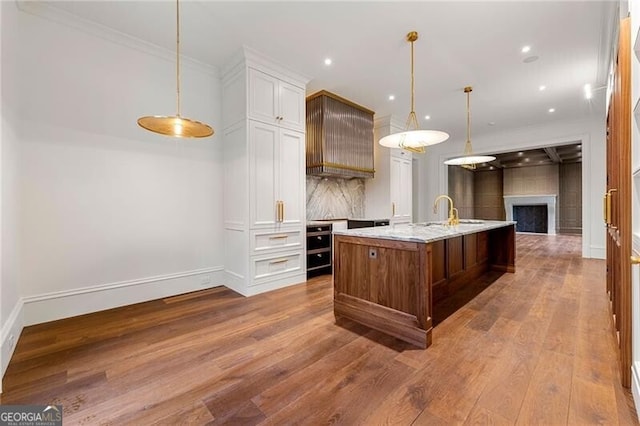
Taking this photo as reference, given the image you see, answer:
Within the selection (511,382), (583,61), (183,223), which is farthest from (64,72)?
(583,61)

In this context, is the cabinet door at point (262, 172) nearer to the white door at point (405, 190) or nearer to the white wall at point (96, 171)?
the white wall at point (96, 171)

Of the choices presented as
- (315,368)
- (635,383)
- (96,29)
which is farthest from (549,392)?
(96,29)

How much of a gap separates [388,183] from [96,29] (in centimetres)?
505

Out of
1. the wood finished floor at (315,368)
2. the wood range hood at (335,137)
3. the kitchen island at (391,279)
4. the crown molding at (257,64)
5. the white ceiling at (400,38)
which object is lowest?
the wood finished floor at (315,368)

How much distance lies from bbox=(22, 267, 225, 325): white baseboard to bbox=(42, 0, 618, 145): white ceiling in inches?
113

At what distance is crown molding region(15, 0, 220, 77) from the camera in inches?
102

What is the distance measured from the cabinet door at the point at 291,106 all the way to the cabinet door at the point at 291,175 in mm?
125

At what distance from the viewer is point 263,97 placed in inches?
140

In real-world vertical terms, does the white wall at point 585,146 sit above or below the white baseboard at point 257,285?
above

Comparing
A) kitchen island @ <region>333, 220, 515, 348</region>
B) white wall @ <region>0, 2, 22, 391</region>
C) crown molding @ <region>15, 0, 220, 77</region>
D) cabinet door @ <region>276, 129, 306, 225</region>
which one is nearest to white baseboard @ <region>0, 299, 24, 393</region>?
white wall @ <region>0, 2, 22, 391</region>

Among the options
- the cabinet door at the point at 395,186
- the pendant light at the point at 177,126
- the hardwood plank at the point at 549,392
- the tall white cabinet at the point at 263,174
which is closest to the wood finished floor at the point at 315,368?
the hardwood plank at the point at 549,392

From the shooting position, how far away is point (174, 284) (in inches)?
136

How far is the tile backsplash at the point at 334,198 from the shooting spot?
519 centimetres

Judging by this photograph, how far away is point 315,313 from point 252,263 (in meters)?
1.12
